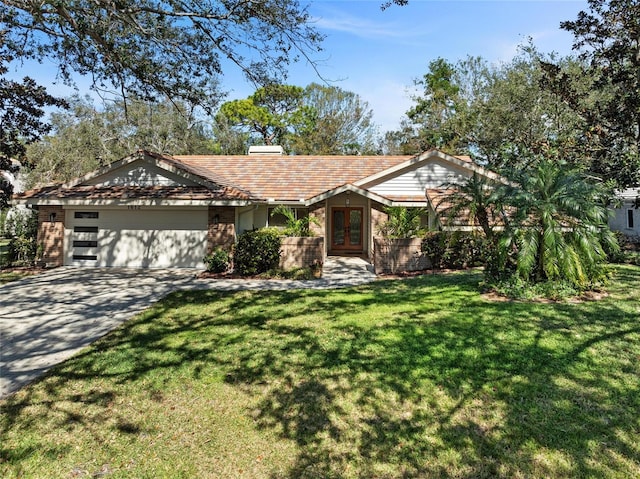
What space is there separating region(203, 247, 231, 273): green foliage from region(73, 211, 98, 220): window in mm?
5064

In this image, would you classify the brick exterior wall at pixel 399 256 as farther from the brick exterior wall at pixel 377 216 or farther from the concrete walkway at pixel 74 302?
the brick exterior wall at pixel 377 216

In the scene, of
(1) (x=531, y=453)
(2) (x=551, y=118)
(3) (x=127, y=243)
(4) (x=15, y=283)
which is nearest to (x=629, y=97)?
(2) (x=551, y=118)

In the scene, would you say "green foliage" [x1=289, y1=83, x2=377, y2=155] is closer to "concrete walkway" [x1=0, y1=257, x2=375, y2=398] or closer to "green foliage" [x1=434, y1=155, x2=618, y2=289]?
"concrete walkway" [x1=0, y1=257, x2=375, y2=398]

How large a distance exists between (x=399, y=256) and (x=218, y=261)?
655 centimetres

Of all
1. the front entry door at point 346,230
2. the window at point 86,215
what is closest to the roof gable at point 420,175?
the front entry door at point 346,230

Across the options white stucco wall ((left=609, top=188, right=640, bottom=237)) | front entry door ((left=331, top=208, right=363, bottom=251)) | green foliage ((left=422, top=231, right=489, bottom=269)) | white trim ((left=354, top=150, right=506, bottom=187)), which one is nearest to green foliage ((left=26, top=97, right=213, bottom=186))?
front entry door ((left=331, top=208, right=363, bottom=251))

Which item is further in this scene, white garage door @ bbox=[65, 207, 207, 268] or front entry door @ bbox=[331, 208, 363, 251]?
front entry door @ bbox=[331, 208, 363, 251]

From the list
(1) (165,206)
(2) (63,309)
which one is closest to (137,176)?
(1) (165,206)

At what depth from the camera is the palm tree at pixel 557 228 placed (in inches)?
342

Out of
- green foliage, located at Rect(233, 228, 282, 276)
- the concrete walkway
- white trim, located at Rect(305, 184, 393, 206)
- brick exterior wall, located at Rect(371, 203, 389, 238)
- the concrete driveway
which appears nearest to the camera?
the concrete driveway

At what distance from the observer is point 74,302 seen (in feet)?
30.3

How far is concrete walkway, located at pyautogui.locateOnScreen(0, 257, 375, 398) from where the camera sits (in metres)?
5.96

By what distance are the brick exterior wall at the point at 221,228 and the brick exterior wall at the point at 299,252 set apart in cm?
200

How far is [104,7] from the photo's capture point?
25.5 ft
